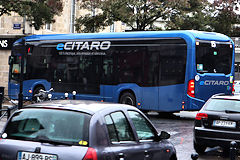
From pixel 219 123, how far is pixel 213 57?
8.29 metres

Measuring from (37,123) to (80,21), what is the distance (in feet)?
90.9

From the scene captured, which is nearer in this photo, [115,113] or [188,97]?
[115,113]

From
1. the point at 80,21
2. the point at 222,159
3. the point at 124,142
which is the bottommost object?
the point at 222,159

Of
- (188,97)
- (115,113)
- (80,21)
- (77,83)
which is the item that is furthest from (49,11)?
(115,113)

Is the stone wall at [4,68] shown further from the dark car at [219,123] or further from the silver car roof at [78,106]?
the silver car roof at [78,106]

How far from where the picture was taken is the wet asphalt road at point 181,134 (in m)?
12.1

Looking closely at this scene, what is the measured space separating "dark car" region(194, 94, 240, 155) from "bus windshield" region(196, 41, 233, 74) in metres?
7.12

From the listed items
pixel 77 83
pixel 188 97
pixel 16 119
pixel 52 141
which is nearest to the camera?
pixel 52 141

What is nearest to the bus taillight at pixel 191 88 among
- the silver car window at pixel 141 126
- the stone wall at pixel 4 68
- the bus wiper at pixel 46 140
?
the silver car window at pixel 141 126

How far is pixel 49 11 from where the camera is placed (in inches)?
1014

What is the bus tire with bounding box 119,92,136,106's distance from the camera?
66.5 feet

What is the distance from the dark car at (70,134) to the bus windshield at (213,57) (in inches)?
502

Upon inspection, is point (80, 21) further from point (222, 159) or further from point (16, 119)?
point (16, 119)

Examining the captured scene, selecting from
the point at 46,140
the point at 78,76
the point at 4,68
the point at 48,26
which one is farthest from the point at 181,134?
the point at 48,26
